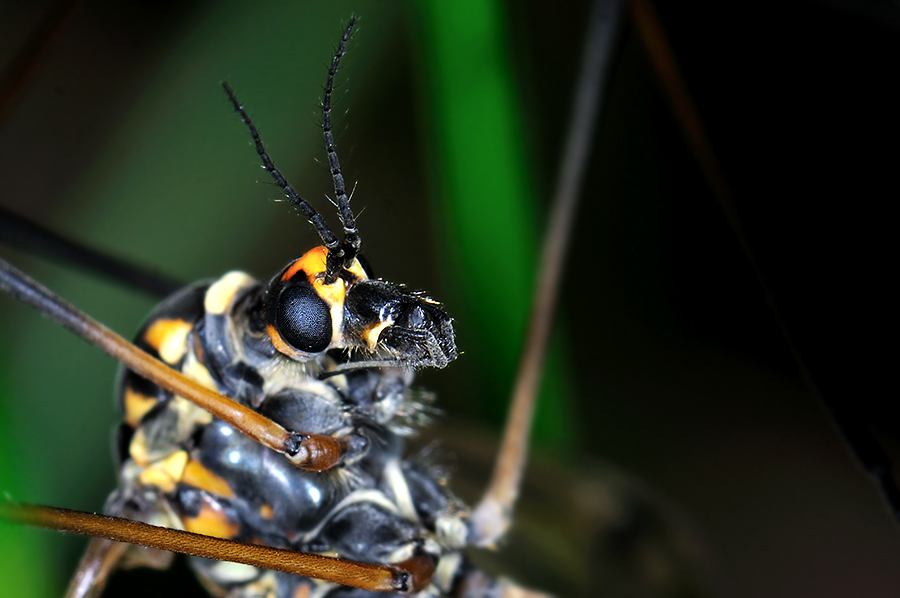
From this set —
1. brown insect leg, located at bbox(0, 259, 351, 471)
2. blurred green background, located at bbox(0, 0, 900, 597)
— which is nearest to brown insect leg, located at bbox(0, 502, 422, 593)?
brown insect leg, located at bbox(0, 259, 351, 471)

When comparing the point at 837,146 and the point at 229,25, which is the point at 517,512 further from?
the point at 229,25

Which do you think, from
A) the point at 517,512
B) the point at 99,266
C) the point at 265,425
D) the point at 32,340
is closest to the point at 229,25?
the point at 99,266

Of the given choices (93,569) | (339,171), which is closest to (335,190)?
(339,171)

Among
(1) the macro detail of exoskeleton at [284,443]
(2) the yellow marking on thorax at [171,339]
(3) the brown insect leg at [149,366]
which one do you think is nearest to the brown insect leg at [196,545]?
(1) the macro detail of exoskeleton at [284,443]

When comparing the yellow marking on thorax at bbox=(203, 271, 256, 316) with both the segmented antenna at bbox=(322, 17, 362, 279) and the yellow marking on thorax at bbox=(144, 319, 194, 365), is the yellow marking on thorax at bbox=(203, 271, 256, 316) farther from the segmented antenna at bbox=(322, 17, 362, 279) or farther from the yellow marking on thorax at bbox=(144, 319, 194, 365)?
the segmented antenna at bbox=(322, 17, 362, 279)

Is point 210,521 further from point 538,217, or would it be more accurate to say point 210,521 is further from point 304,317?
point 538,217
